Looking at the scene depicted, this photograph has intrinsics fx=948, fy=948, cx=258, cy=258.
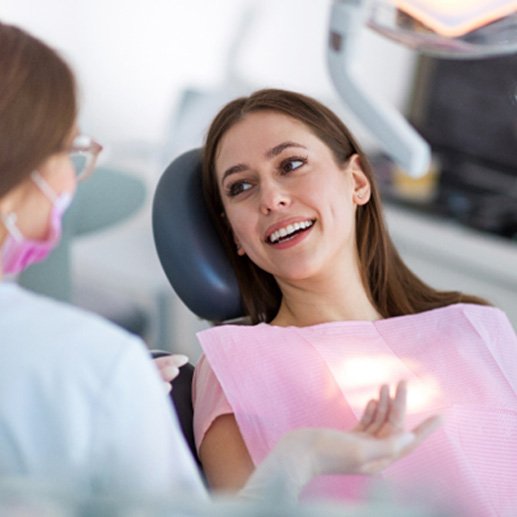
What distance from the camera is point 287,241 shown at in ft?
5.02

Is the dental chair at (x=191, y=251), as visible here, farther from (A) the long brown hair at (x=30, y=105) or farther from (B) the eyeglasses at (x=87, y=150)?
(A) the long brown hair at (x=30, y=105)

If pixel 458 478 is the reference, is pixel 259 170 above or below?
above

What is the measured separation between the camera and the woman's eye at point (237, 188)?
5.22 feet

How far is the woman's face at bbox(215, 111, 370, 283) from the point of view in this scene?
1.54 m

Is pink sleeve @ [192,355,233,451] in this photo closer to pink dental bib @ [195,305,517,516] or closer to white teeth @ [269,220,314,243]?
pink dental bib @ [195,305,517,516]

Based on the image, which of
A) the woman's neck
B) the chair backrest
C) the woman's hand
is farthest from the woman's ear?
the woman's hand

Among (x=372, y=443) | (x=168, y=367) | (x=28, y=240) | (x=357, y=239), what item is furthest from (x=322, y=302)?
(x=28, y=240)

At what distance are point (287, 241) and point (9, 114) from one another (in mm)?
700

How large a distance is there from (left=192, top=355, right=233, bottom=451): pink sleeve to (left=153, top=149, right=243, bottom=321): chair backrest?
5.3 inches

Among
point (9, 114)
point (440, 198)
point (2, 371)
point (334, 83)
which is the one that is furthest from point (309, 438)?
point (440, 198)

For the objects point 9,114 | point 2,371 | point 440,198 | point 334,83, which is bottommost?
point 440,198

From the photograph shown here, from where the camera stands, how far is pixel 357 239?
1728mm

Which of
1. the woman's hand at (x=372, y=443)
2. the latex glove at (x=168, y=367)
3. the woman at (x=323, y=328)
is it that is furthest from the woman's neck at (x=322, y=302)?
the woman's hand at (x=372, y=443)

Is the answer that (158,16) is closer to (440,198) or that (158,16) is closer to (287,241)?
(440,198)
